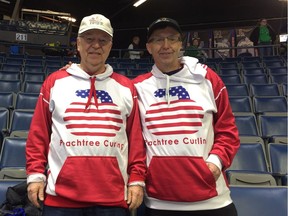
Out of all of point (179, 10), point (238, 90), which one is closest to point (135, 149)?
point (238, 90)

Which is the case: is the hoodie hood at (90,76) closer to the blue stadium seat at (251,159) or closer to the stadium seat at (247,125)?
the blue stadium seat at (251,159)

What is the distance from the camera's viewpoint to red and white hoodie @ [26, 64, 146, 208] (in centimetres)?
122

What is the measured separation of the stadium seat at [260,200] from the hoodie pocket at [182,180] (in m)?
0.43

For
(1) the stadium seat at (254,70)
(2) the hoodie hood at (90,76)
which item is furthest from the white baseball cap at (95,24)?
(1) the stadium seat at (254,70)

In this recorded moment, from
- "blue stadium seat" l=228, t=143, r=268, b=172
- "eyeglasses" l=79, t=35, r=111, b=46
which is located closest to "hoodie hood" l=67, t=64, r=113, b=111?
"eyeglasses" l=79, t=35, r=111, b=46

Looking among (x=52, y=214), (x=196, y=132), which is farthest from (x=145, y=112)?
→ (x=52, y=214)

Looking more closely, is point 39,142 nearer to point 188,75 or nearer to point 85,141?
point 85,141

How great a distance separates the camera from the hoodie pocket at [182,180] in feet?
4.14

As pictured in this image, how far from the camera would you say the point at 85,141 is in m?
1.25

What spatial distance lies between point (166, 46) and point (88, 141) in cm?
57

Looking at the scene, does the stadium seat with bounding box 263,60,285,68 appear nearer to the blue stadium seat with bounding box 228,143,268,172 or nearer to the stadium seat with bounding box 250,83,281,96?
the stadium seat with bounding box 250,83,281,96

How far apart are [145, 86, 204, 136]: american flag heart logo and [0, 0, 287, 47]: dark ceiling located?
33.7ft

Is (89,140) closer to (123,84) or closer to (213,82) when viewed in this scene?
(123,84)

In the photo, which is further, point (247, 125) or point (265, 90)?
point (265, 90)
